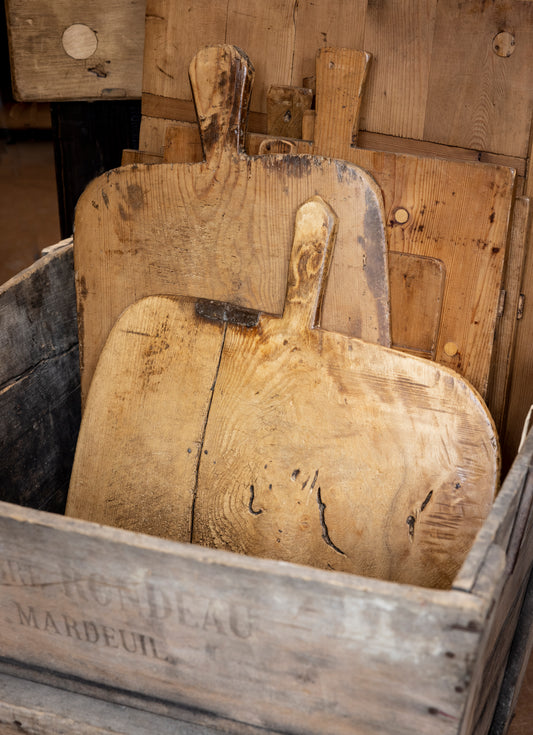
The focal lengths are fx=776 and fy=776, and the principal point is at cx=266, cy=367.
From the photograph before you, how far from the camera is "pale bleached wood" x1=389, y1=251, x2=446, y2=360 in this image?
51.0 inches

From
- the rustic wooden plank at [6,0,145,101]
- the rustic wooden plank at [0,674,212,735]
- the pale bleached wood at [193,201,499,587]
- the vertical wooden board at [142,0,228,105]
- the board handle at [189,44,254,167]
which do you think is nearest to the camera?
the rustic wooden plank at [0,674,212,735]

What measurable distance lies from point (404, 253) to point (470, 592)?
69cm

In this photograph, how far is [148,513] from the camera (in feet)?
4.23

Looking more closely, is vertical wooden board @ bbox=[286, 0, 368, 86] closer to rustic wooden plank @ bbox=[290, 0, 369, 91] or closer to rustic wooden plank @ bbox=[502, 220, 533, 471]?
rustic wooden plank @ bbox=[290, 0, 369, 91]

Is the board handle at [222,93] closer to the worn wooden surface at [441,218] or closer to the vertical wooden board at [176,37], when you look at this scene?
the worn wooden surface at [441,218]

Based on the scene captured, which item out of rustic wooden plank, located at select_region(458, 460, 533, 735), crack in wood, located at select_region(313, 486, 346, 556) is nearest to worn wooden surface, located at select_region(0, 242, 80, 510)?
crack in wood, located at select_region(313, 486, 346, 556)

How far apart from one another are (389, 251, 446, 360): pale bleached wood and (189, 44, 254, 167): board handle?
33 centimetres

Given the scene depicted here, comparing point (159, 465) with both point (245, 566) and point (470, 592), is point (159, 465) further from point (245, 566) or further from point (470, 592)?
point (470, 592)

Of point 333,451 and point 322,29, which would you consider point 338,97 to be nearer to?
point 322,29

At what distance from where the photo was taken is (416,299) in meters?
1.32

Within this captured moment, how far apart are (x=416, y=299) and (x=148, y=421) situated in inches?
19.6

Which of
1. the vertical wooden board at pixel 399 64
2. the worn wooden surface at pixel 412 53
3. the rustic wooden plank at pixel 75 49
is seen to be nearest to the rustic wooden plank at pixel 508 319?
the worn wooden surface at pixel 412 53

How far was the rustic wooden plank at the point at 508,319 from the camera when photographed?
127 centimetres

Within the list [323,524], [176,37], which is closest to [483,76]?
[176,37]
